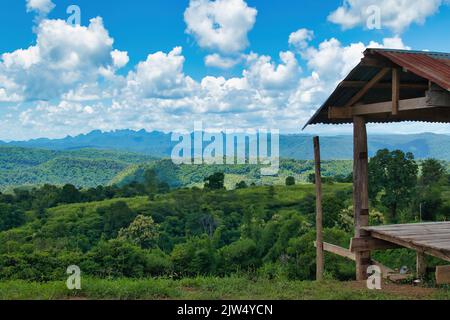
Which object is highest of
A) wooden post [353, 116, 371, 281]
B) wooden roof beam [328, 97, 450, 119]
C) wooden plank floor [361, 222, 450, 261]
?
wooden roof beam [328, 97, 450, 119]

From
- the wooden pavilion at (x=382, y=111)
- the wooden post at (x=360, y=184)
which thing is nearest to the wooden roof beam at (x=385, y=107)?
the wooden pavilion at (x=382, y=111)

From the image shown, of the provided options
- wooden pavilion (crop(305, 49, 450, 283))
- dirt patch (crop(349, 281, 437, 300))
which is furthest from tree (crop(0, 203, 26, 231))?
dirt patch (crop(349, 281, 437, 300))

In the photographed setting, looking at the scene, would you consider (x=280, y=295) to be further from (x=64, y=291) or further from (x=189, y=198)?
(x=189, y=198)

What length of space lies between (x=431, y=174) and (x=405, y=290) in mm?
35929

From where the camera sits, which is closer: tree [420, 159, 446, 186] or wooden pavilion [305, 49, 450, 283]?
wooden pavilion [305, 49, 450, 283]

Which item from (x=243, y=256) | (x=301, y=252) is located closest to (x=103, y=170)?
(x=243, y=256)

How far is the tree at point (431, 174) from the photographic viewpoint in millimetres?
40125

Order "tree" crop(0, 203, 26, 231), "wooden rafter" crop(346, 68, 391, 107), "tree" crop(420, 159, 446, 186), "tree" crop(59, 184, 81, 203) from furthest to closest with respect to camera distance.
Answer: "tree" crop(59, 184, 81, 203) < "tree" crop(0, 203, 26, 231) < "tree" crop(420, 159, 446, 186) < "wooden rafter" crop(346, 68, 391, 107)

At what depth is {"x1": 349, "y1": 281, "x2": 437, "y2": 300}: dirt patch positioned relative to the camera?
6.92 m

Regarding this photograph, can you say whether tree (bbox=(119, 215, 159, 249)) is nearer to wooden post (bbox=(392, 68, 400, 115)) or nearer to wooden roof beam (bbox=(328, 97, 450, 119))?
wooden roof beam (bbox=(328, 97, 450, 119))

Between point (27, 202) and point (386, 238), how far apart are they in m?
61.9

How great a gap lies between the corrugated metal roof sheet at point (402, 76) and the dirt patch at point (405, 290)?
2825 millimetres

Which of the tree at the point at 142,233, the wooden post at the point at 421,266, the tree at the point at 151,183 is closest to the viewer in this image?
the wooden post at the point at 421,266

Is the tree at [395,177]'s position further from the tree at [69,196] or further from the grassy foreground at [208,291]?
the tree at [69,196]
